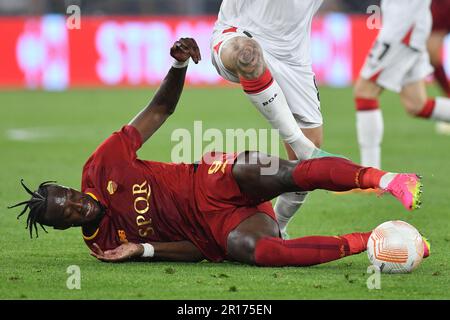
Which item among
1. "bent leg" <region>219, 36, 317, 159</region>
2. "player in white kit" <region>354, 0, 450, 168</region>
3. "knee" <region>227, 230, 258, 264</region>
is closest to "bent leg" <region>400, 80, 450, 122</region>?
"player in white kit" <region>354, 0, 450, 168</region>

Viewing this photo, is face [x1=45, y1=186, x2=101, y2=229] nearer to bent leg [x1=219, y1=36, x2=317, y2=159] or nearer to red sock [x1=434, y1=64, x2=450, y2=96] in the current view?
bent leg [x1=219, y1=36, x2=317, y2=159]

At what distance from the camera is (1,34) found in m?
21.2

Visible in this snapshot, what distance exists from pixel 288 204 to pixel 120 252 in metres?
1.38

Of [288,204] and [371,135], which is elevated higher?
[371,135]

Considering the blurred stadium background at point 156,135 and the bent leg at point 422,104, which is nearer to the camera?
the blurred stadium background at point 156,135

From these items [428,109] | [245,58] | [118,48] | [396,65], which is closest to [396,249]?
[245,58]

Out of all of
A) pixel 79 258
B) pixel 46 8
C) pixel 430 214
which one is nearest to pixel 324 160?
pixel 79 258

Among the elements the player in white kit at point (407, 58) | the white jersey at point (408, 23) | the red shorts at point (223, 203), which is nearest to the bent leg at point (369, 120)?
the player in white kit at point (407, 58)

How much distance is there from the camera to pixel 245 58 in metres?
6.12

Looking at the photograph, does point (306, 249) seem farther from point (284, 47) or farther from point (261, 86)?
point (284, 47)

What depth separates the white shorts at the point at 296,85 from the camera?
673 centimetres

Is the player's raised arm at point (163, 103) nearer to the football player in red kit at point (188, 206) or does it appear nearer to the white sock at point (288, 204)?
the football player in red kit at point (188, 206)
